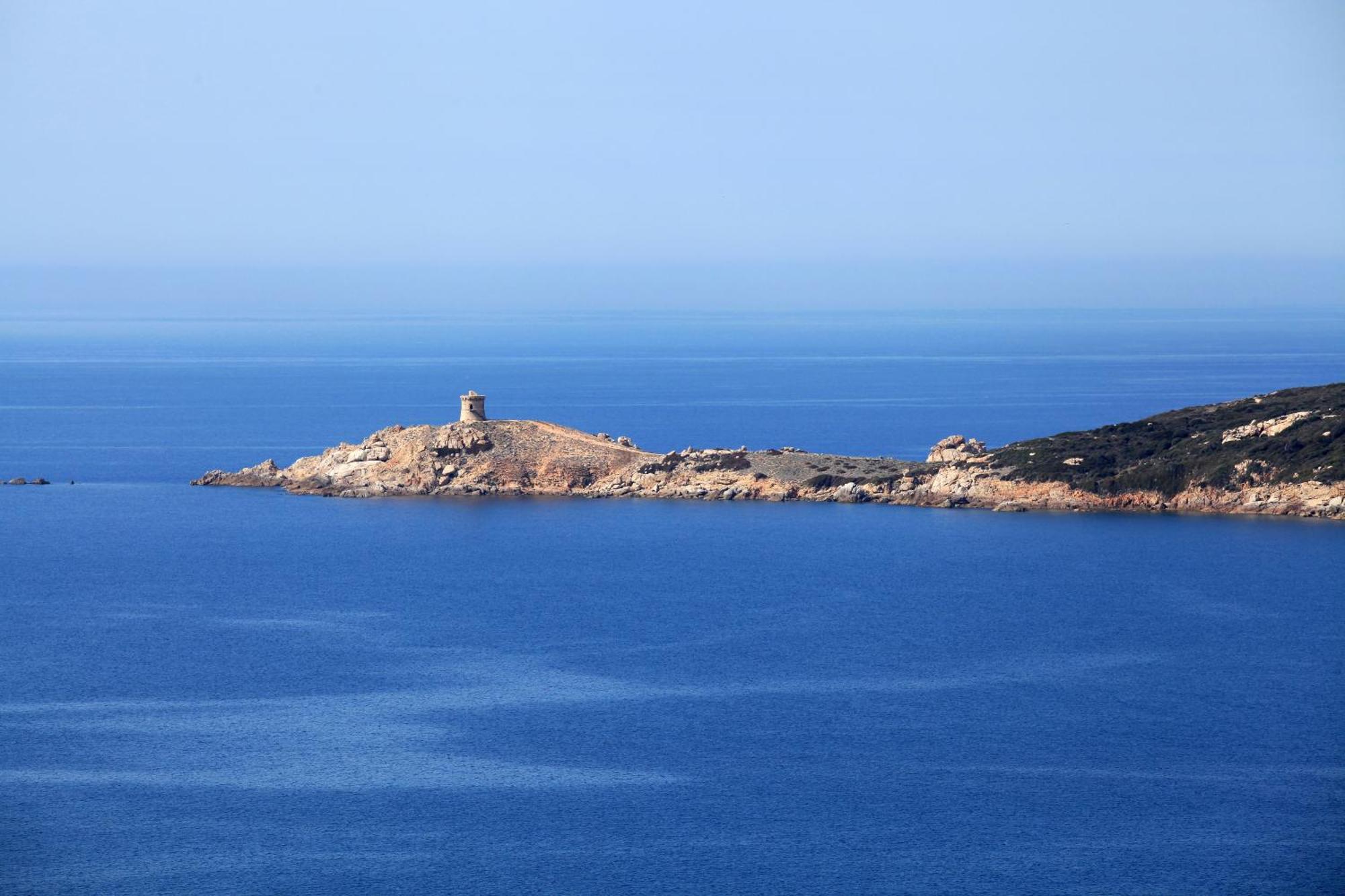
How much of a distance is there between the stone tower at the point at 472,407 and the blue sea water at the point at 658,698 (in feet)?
19.3

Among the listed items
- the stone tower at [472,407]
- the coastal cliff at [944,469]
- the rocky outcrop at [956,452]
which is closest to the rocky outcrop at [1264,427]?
the coastal cliff at [944,469]

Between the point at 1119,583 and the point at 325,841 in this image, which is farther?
the point at 1119,583

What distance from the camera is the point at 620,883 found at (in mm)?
39312

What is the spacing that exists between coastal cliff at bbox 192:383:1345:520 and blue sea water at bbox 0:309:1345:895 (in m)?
1.90

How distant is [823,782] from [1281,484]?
4709 cm

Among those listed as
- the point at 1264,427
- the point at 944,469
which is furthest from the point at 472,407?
the point at 1264,427

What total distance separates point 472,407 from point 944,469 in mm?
25699

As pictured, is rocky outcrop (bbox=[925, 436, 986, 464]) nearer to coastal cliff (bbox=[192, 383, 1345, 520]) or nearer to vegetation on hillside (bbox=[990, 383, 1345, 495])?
→ coastal cliff (bbox=[192, 383, 1345, 520])

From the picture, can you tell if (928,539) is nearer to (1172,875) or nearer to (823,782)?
(823,782)

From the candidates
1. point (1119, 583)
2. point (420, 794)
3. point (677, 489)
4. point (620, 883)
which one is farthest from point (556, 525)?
point (620, 883)

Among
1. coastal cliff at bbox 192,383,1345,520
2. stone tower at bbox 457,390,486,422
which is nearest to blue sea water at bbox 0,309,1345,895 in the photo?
coastal cliff at bbox 192,383,1345,520

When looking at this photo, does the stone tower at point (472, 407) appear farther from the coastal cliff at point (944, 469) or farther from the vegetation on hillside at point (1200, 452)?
the vegetation on hillside at point (1200, 452)

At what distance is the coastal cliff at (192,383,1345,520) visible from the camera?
86688 millimetres

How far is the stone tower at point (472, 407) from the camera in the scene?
97.5m
